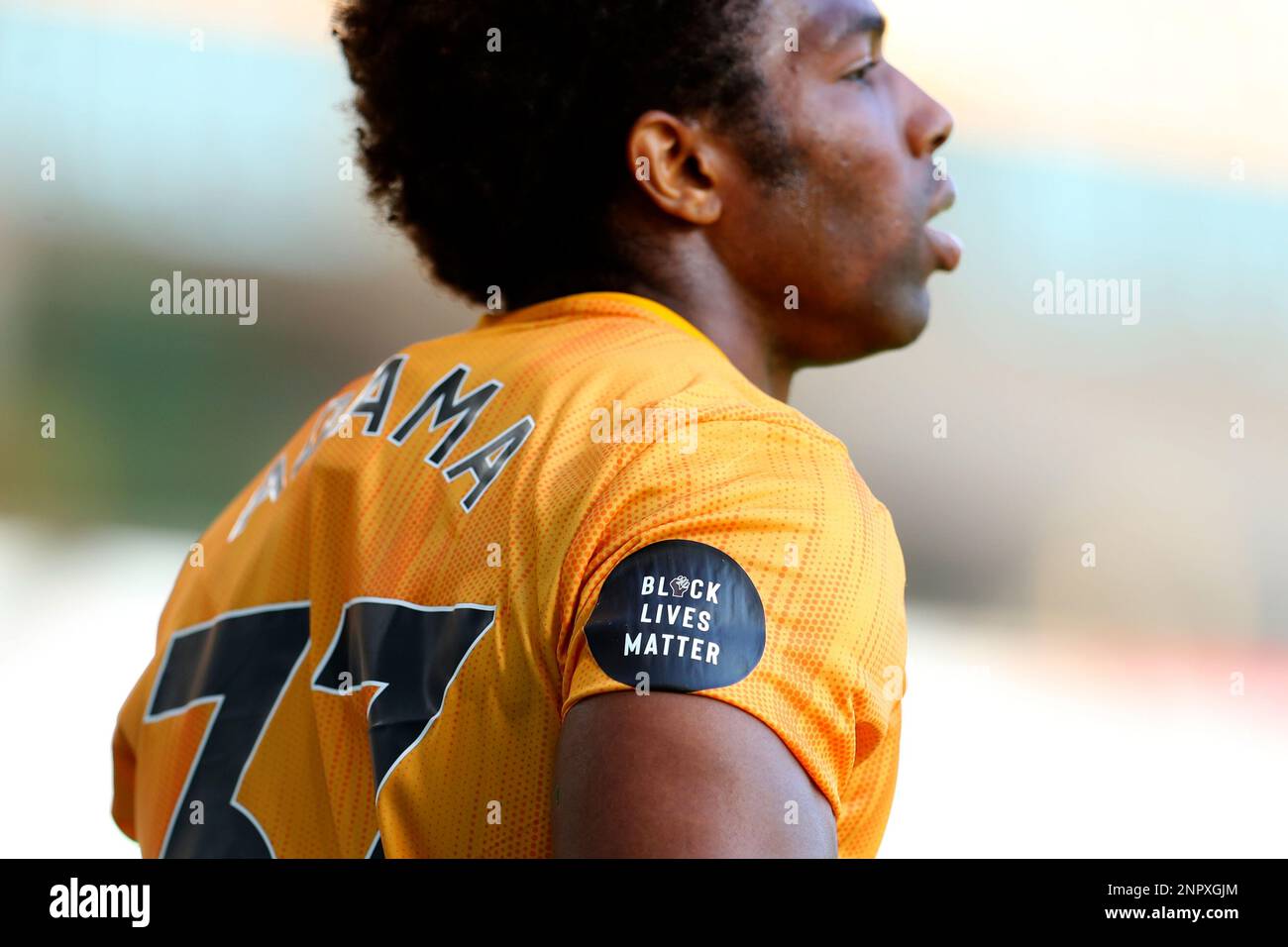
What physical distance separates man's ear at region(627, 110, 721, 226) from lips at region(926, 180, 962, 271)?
0.80 feet

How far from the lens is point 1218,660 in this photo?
7.36 meters

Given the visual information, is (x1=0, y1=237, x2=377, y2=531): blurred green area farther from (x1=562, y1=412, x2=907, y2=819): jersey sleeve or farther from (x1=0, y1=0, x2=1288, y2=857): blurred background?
(x1=562, y1=412, x2=907, y2=819): jersey sleeve

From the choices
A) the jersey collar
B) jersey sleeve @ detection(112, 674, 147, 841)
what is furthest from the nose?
jersey sleeve @ detection(112, 674, 147, 841)

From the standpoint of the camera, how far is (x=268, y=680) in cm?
104

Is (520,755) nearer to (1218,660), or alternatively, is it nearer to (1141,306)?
(1218,660)

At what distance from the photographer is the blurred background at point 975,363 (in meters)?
6.71

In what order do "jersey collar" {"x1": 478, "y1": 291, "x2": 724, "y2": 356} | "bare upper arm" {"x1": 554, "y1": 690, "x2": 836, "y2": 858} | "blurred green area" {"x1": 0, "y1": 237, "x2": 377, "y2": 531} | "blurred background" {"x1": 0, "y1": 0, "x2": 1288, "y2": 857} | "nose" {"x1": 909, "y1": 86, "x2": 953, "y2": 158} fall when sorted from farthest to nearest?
"blurred green area" {"x1": 0, "y1": 237, "x2": 377, "y2": 531}, "blurred background" {"x1": 0, "y1": 0, "x2": 1288, "y2": 857}, "nose" {"x1": 909, "y1": 86, "x2": 953, "y2": 158}, "jersey collar" {"x1": 478, "y1": 291, "x2": 724, "y2": 356}, "bare upper arm" {"x1": 554, "y1": 690, "x2": 836, "y2": 858}

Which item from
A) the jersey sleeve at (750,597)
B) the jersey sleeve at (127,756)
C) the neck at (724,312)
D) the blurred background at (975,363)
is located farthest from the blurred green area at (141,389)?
the jersey sleeve at (750,597)

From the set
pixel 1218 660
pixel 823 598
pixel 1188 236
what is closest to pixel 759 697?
pixel 823 598

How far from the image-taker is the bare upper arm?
710 millimetres

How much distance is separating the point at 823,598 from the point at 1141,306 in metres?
9.70

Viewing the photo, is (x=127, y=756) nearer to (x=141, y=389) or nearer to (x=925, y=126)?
(x=925, y=126)

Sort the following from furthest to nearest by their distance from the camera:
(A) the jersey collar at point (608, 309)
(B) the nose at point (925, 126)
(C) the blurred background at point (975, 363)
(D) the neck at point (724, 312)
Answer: (C) the blurred background at point (975, 363) → (B) the nose at point (925, 126) → (D) the neck at point (724, 312) → (A) the jersey collar at point (608, 309)

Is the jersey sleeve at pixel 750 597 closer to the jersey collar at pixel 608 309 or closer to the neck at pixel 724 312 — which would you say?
the jersey collar at pixel 608 309
